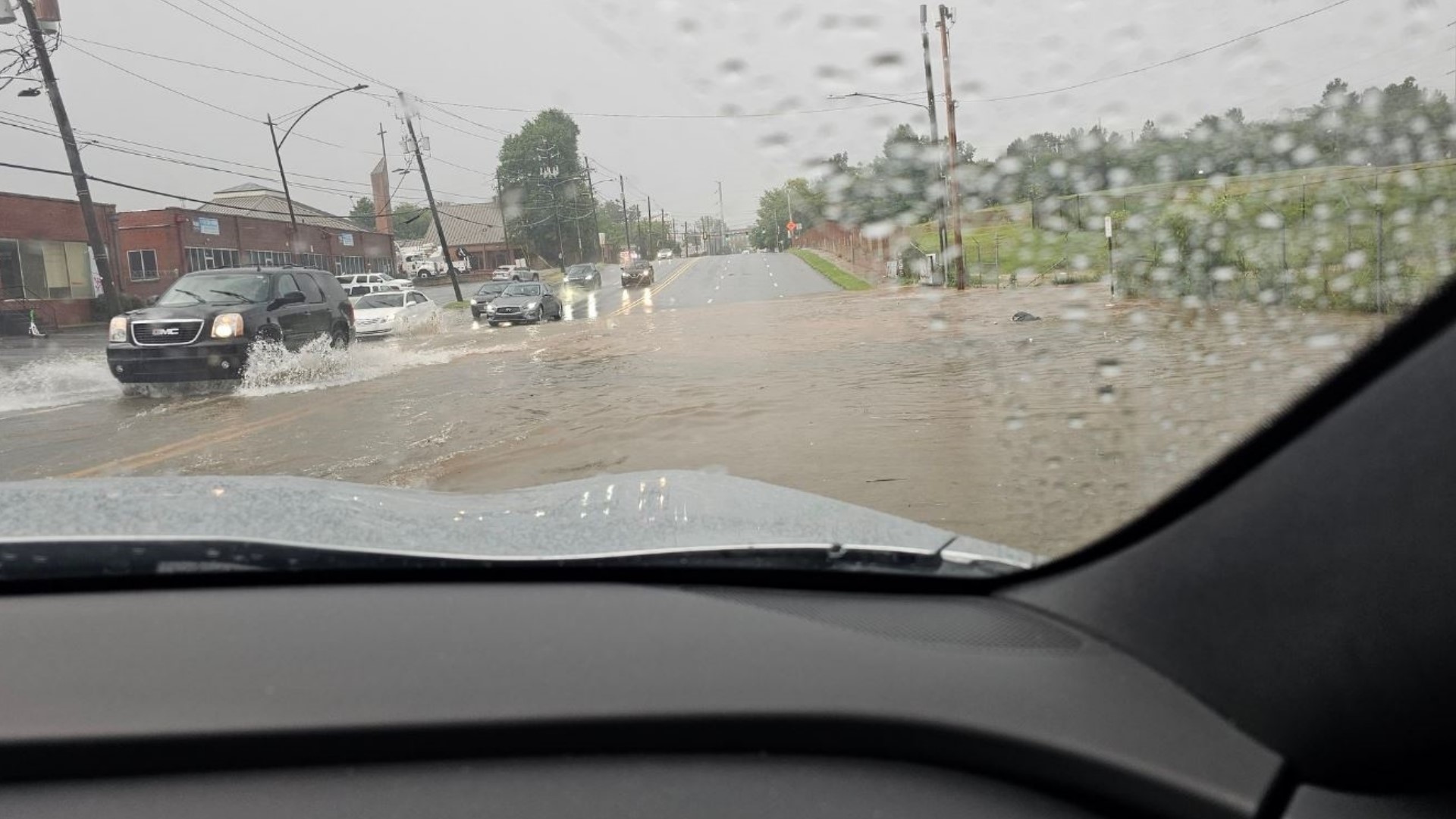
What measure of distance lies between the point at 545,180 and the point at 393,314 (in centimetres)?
1899

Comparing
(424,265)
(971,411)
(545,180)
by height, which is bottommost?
(971,411)

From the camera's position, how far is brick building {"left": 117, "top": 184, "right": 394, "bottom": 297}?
77.8 feet

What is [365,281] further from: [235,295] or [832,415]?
[832,415]

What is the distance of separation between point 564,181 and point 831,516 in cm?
709

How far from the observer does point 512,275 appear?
2556cm

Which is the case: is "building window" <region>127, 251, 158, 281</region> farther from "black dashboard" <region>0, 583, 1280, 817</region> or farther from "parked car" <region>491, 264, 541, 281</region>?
"black dashboard" <region>0, 583, 1280, 817</region>

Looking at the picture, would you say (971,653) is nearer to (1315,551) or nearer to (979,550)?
(979,550)

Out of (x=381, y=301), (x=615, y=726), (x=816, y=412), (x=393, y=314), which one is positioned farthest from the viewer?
(x=381, y=301)

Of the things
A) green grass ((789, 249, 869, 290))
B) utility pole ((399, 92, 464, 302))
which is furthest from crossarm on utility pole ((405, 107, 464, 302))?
green grass ((789, 249, 869, 290))

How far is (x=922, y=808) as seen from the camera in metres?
2.02

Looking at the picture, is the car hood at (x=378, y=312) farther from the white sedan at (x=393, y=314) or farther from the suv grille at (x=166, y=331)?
the suv grille at (x=166, y=331)

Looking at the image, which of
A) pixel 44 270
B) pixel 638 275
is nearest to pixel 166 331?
pixel 44 270

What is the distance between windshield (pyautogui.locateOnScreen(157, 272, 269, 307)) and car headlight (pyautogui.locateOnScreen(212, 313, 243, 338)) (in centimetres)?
47

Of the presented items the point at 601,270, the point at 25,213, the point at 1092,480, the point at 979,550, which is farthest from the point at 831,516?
the point at 601,270
